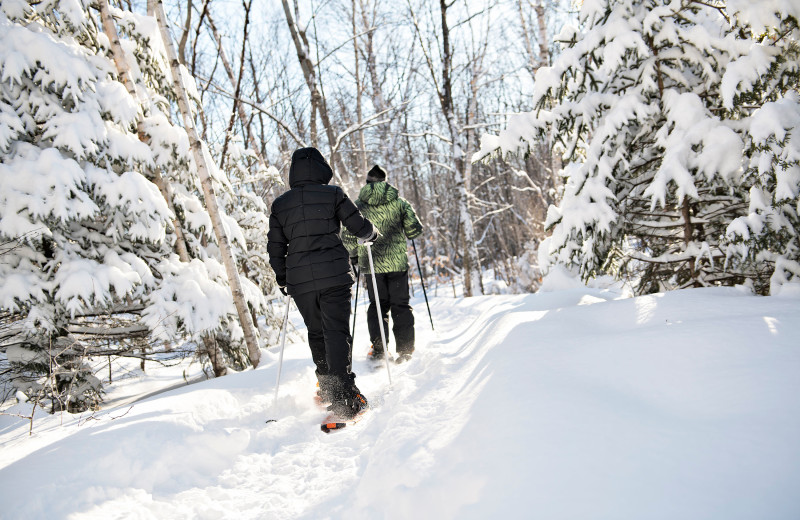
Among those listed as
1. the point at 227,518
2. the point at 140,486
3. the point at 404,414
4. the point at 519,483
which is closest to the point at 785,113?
the point at 519,483

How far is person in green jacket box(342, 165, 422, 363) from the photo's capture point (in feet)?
14.8

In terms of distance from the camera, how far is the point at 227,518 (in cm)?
200

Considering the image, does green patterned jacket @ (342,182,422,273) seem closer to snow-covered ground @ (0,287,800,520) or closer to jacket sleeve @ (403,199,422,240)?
jacket sleeve @ (403,199,422,240)

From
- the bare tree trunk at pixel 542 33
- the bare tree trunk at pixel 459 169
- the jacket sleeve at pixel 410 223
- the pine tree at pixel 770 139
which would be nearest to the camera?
the pine tree at pixel 770 139

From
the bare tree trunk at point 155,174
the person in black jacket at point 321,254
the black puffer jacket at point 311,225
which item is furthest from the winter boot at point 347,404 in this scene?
the bare tree trunk at point 155,174

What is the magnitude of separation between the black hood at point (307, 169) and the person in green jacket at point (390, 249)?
120 centimetres

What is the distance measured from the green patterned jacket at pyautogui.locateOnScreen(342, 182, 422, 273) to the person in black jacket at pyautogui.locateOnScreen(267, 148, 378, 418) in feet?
3.76

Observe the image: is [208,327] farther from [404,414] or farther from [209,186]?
[404,414]

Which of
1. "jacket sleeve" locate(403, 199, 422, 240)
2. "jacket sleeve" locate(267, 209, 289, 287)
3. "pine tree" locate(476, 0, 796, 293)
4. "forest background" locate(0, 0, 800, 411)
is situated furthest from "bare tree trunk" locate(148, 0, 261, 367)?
"pine tree" locate(476, 0, 796, 293)

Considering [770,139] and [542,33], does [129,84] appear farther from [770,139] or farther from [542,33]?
[542,33]

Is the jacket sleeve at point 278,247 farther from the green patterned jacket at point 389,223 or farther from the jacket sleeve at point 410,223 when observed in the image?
the jacket sleeve at point 410,223

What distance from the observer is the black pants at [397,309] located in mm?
4559

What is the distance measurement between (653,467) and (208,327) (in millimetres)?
4347

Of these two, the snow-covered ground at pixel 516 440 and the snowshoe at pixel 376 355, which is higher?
the snow-covered ground at pixel 516 440
